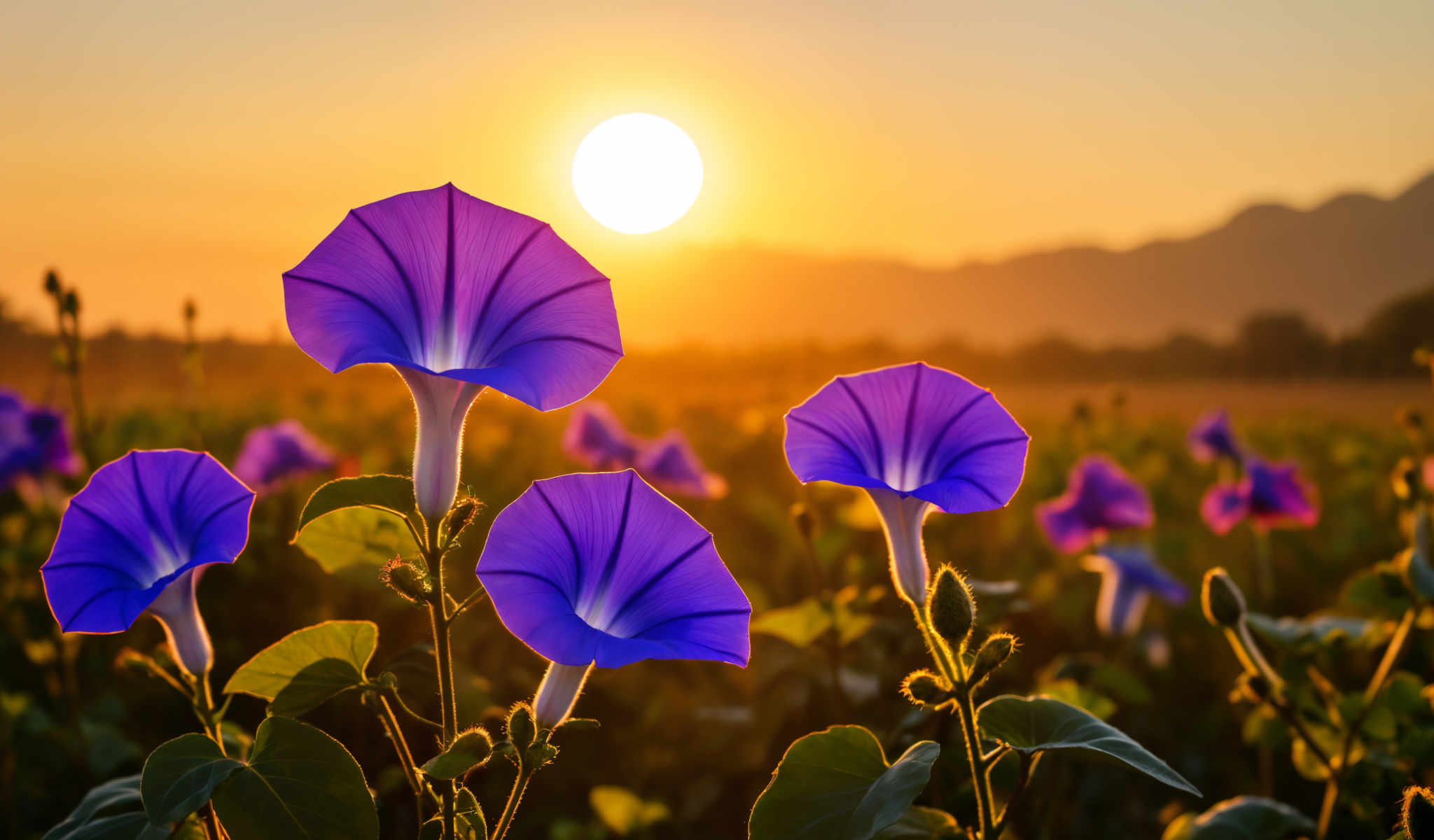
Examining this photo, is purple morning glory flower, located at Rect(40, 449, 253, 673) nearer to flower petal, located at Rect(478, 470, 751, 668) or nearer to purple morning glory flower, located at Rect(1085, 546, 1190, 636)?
flower petal, located at Rect(478, 470, 751, 668)

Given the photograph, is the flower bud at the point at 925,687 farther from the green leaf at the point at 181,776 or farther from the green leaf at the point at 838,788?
the green leaf at the point at 181,776

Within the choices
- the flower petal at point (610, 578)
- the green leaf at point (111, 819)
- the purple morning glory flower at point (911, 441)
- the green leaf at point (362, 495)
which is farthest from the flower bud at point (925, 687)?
the green leaf at point (111, 819)

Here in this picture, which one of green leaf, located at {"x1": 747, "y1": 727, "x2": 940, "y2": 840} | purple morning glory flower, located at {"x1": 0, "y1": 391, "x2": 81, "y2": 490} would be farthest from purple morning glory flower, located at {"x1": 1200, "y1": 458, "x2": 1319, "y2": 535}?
purple morning glory flower, located at {"x1": 0, "y1": 391, "x2": 81, "y2": 490}

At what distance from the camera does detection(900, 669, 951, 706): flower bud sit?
1.30 m

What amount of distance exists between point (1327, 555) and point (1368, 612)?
934mm

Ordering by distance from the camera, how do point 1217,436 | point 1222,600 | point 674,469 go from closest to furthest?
point 1222,600
point 674,469
point 1217,436

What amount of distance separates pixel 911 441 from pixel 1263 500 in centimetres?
279

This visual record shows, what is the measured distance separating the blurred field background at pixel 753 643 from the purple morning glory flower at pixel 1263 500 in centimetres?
47

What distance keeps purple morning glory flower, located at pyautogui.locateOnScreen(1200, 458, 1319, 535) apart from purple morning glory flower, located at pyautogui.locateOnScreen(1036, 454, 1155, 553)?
14.4 inches

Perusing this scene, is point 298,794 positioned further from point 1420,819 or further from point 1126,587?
point 1126,587

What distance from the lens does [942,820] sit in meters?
1.46

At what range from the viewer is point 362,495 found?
125 centimetres

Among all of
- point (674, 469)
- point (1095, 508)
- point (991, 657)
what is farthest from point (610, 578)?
point (1095, 508)

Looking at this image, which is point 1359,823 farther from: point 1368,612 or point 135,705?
point 135,705
